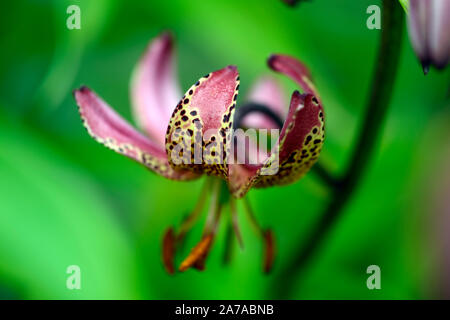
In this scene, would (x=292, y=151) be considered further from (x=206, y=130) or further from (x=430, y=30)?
(x=430, y=30)

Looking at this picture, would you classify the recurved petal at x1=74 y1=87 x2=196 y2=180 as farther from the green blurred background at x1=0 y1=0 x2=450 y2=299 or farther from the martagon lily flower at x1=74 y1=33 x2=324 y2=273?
the green blurred background at x1=0 y1=0 x2=450 y2=299

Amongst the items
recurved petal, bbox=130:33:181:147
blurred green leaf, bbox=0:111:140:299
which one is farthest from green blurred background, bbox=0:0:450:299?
recurved petal, bbox=130:33:181:147

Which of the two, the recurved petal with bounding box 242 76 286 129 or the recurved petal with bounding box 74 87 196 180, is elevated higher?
the recurved petal with bounding box 242 76 286 129

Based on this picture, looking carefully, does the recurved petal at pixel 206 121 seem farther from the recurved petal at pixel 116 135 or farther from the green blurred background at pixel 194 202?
the green blurred background at pixel 194 202

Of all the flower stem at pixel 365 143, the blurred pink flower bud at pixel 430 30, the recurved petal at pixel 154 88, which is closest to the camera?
the blurred pink flower bud at pixel 430 30

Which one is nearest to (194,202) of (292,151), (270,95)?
(270,95)

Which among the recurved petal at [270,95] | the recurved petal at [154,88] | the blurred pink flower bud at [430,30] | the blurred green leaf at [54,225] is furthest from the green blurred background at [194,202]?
the blurred pink flower bud at [430,30]
